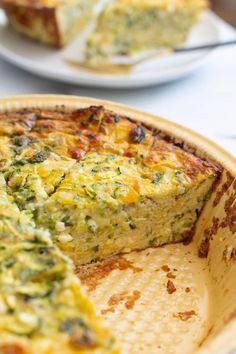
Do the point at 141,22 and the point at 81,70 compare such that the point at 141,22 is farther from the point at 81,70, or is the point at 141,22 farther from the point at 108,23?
the point at 81,70

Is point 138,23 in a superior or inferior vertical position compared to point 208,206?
superior

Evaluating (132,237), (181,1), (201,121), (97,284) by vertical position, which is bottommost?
(97,284)

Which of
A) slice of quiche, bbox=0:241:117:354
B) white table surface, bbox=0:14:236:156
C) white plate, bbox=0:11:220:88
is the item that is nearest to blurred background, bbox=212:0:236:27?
white plate, bbox=0:11:220:88

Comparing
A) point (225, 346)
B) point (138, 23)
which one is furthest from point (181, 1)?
point (225, 346)

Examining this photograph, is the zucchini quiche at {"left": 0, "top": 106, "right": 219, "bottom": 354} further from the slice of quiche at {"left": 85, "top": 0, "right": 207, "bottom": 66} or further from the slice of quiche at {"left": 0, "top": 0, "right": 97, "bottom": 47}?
the slice of quiche at {"left": 85, "top": 0, "right": 207, "bottom": 66}

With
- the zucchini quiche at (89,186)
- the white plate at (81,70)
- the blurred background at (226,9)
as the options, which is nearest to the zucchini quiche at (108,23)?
the white plate at (81,70)

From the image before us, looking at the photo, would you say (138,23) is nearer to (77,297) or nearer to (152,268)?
(152,268)

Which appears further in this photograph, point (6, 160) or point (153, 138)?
point (153, 138)
